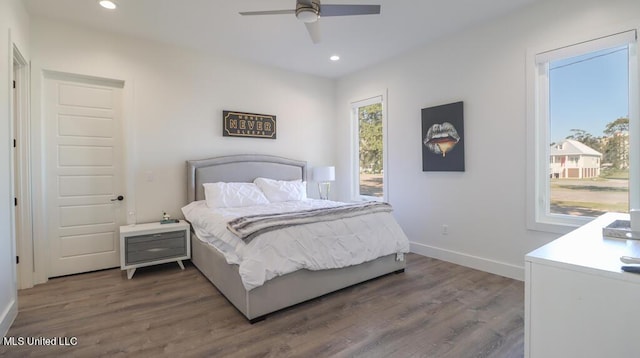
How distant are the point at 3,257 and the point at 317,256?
2.45 meters

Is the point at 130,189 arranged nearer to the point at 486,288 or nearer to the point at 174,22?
the point at 174,22

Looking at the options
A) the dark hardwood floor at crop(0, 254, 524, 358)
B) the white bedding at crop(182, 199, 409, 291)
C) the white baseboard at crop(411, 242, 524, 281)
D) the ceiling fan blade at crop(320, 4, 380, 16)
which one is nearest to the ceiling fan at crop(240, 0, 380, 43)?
the ceiling fan blade at crop(320, 4, 380, 16)

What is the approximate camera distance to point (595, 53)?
2.88m

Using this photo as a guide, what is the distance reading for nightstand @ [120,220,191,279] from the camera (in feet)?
11.3

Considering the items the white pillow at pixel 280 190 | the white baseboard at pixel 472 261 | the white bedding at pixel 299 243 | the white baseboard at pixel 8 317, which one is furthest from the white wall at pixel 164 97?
the white baseboard at pixel 472 261

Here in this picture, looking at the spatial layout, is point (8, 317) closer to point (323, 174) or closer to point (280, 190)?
point (280, 190)

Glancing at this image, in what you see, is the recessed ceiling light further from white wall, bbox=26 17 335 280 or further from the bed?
the bed

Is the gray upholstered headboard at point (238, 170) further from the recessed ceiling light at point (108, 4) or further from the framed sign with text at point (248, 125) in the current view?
the recessed ceiling light at point (108, 4)

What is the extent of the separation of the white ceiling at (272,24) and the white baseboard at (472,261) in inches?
110

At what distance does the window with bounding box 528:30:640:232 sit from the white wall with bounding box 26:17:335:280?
11.7 feet

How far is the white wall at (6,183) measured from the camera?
2318mm

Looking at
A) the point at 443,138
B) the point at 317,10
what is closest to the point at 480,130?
the point at 443,138

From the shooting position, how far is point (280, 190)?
4520 millimetres

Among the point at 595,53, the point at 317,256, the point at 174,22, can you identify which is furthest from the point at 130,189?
the point at 595,53
